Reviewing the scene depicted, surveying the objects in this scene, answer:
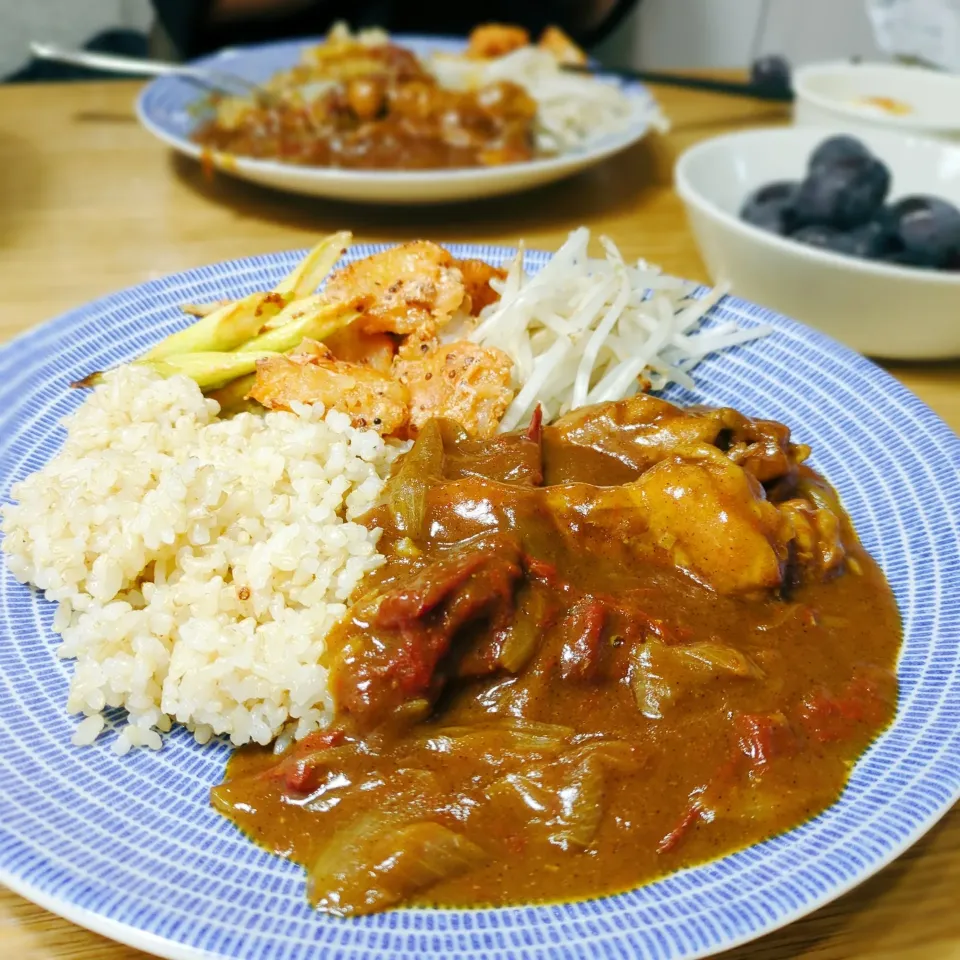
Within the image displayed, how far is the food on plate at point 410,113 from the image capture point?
15.0 feet

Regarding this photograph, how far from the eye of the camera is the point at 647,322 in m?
3.08

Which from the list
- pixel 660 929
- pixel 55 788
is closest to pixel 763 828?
pixel 660 929

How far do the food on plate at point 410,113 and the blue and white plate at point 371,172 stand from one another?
0.52 ft

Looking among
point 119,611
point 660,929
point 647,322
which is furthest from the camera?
point 647,322

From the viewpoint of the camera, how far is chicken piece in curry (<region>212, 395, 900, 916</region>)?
65.7 inches

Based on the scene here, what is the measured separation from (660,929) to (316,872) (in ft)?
1.87

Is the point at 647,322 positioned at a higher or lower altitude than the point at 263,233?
higher

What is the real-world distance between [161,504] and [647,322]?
5.51 ft

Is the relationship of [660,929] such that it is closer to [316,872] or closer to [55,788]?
[316,872]

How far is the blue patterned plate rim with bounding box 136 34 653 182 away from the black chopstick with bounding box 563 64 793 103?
109 mm

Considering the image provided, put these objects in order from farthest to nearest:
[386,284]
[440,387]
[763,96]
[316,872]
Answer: [763,96], [386,284], [440,387], [316,872]

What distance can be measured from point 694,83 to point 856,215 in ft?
6.15

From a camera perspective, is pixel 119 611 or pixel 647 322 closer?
pixel 119 611

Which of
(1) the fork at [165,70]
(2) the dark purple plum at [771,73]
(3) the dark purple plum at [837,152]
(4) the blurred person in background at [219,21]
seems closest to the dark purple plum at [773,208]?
(3) the dark purple plum at [837,152]
